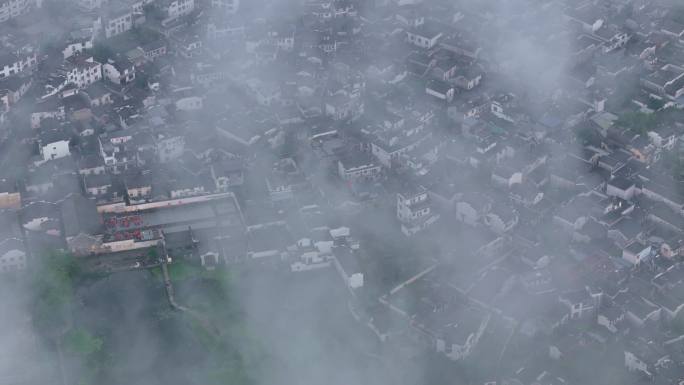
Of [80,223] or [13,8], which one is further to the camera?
[13,8]

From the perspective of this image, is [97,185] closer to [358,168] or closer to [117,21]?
[358,168]

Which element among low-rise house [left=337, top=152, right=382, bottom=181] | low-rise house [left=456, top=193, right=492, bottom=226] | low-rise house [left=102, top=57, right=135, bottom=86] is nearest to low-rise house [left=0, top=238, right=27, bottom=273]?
low-rise house [left=102, top=57, right=135, bottom=86]

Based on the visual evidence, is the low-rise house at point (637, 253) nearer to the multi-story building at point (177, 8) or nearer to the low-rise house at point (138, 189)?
the low-rise house at point (138, 189)

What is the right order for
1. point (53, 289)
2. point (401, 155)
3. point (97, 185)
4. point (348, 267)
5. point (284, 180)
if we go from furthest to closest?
point (401, 155) < point (284, 180) < point (97, 185) < point (348, 267) < point (53, 289)

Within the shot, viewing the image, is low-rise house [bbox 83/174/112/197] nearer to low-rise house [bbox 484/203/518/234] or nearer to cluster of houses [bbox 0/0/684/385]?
cluster of houses [bbox 0/0/684/385]

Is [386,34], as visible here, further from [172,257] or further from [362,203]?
[172,257]

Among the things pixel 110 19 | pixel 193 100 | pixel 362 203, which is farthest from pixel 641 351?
pixel 110 19

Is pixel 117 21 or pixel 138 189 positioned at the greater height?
pixel 117 21

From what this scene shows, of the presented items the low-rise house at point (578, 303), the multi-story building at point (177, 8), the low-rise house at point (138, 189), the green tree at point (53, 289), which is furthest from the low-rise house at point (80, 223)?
the low-rise house at point (578, 303)

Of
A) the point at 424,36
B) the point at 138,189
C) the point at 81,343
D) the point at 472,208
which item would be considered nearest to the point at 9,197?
the point at 138,189
